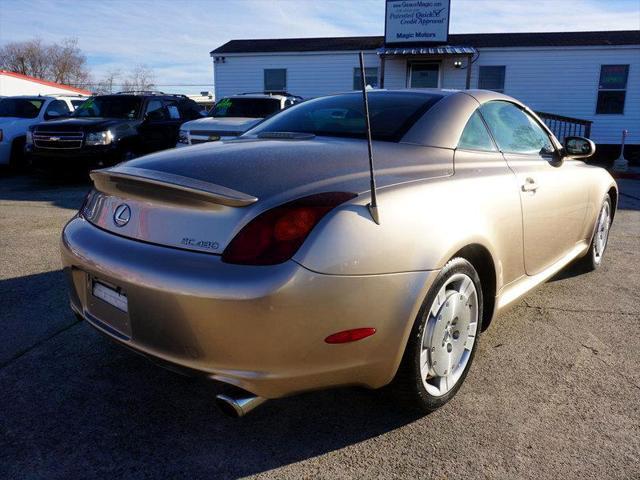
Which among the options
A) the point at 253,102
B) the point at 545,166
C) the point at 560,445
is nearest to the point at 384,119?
the point at 545,166

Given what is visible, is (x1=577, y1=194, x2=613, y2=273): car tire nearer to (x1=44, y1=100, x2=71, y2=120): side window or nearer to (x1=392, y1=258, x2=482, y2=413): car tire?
(x1=392, y1=258, x2=482, y2=413): car tire

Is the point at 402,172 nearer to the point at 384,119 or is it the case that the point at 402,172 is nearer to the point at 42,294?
the point at 384,119

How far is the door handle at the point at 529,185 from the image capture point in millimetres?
3112

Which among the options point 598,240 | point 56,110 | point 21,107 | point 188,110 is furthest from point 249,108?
point 598,240

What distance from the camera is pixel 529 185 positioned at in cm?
317

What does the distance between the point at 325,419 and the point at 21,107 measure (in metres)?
12.0

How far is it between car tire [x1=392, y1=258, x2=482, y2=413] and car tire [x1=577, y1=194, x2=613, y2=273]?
2.37 m

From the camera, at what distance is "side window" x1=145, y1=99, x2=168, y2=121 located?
34.3 feet

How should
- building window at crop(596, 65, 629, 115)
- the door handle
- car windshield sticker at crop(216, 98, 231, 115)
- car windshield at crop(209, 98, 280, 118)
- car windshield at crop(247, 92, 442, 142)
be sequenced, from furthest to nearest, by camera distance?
building window at crop(596, 65, 629, 115), car windshield sticker at crop(216, 98, 231, 115), car windshield at crop(209, 98, 280, 118), the door handle, car windshield at crop(247, 92, 442, 142)

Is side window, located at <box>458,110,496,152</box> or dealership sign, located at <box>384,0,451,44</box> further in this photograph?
dealership sign, located at <box>384,0,451,44</box>

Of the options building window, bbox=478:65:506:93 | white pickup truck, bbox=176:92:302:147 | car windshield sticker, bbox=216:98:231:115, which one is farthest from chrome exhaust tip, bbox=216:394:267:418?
building window, bbox=478:65:506:93

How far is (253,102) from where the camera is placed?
402 inches

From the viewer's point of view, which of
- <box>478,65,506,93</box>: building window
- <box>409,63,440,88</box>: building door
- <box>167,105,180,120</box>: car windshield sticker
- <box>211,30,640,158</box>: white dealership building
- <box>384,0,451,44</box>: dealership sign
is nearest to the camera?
<box>167,105,180,120</box>: car windshield sticker

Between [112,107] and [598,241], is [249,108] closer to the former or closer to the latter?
[112,107]
